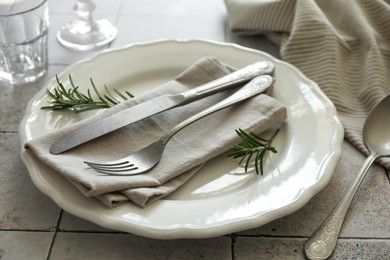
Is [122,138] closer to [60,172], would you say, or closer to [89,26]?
[60,172]

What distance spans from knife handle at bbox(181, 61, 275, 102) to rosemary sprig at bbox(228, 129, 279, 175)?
67 mm

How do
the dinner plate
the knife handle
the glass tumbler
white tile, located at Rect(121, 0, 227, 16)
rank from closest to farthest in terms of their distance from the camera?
the dinner plate < the knife handle < the glass tumbler < white tile, located at Rect(121, 0, 227, 16)

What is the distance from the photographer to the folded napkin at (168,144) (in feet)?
1.85

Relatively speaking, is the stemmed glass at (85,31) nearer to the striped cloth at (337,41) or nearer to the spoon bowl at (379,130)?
the striped cloth at (337,41)

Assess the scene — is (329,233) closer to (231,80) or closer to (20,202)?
(231,80)

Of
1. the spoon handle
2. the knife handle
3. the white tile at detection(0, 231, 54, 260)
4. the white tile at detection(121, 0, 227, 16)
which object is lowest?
the white tile at detection(121, 0, 227, 16)

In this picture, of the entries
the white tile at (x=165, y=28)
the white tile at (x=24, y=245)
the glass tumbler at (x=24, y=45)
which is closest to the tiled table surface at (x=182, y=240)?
the white tile at (x=24, y=245)

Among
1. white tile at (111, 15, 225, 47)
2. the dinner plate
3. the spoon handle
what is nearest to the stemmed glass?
white tile at (111, 15, 225, 47)

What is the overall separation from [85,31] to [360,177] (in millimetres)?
485

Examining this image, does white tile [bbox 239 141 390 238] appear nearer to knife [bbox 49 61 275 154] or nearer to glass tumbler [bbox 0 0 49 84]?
knife [bbox 49 61 275 154]

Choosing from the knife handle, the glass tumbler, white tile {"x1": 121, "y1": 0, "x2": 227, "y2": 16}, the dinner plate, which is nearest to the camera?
the dinner plate

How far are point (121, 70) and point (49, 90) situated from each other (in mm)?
101

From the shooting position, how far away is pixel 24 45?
0.82 metres

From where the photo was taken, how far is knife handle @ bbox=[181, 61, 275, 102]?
674 millimetres
